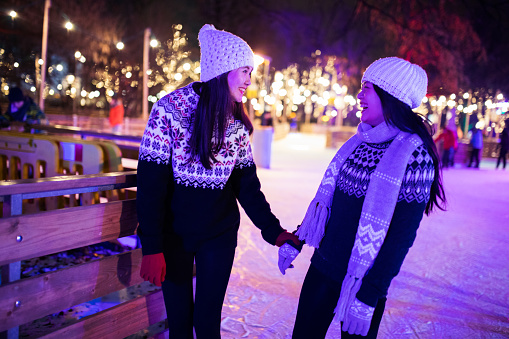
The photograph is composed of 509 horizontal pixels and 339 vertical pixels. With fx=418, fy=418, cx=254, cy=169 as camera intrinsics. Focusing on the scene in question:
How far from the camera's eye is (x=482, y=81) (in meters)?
21.2

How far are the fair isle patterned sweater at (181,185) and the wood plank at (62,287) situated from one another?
0.43 m

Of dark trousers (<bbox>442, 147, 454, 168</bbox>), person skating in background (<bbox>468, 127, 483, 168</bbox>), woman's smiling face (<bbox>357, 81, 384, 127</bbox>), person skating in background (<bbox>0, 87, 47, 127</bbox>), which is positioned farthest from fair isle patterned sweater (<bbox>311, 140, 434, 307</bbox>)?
person skating in background (<bbox>468, 127, 483, 168</bbox>)

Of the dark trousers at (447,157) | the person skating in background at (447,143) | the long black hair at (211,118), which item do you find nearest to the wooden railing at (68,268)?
the long black hair at (211,118)

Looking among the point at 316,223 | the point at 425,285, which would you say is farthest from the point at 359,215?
the point at 425,285

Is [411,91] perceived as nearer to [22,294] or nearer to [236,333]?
[22,294]

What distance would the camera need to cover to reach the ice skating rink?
3146 mm

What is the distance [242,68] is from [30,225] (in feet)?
3.67

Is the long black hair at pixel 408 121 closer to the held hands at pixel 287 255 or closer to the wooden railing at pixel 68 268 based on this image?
the held hands at pixel 287 255

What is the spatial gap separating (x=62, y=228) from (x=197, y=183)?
0.65 m

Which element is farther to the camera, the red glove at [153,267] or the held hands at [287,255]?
the held hands at [287,255]

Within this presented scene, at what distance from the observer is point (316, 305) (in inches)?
72.7

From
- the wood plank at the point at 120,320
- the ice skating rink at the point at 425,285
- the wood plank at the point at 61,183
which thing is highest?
the wood plank at the point at 61,183

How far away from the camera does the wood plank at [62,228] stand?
5.43 feet

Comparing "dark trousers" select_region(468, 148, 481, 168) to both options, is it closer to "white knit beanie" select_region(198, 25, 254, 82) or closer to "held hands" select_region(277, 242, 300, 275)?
"held hands" select_region(277, 242, 300, 275)
